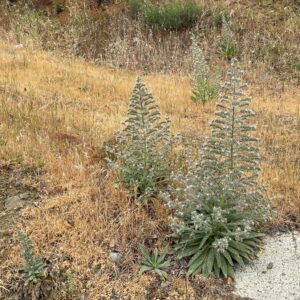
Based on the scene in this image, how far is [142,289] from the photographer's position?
3752 millimetres

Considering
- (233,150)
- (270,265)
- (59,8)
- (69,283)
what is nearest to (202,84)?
(233,150)

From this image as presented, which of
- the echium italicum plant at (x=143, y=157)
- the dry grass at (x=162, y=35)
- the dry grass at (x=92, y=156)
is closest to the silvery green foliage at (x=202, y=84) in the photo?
the dry grass at (x=92, y=156)

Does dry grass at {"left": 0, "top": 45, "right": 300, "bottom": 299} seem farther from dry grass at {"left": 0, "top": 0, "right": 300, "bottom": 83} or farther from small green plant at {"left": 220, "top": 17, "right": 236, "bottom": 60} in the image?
small green plant at {"left": 220, "top": 17, "right": 236, "bottom": 60}

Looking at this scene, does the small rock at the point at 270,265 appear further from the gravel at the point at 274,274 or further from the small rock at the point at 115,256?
the small rock at the point at 115,256

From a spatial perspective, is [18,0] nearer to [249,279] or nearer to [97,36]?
[97,36]

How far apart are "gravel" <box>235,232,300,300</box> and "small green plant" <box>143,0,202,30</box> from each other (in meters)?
7.00

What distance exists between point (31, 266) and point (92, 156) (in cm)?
172

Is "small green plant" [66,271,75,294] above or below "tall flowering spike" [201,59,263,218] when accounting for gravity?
below

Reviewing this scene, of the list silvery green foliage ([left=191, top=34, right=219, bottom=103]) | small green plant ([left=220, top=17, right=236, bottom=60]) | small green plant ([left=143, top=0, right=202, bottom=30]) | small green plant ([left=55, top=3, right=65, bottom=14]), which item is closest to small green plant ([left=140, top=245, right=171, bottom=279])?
silvery green foliage ([left=191, top=34, right=219, bottom=103])

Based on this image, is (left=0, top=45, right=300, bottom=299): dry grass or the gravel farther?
(left=0, top=45, right=300, bottom=299): dry grass

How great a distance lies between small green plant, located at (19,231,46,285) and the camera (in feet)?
11.8

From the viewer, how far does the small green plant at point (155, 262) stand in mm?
3869

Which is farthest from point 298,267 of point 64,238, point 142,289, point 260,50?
point 260,50

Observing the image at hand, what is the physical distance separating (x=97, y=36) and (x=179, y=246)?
24.9 ft
